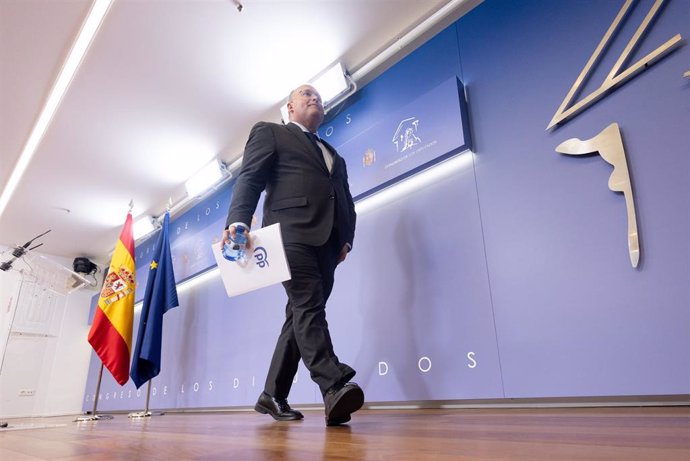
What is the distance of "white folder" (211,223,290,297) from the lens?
121cm

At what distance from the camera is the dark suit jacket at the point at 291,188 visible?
1.36m

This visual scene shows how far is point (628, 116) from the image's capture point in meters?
1.46

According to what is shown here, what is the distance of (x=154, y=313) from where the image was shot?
333cm

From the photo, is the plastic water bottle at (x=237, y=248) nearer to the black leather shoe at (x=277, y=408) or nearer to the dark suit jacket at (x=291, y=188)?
the dark suit jacket at (x=291, y=188)

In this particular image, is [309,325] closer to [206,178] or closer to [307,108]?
[307,108]

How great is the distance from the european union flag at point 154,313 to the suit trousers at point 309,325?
2126 millimetres

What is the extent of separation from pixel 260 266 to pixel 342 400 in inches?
17.4

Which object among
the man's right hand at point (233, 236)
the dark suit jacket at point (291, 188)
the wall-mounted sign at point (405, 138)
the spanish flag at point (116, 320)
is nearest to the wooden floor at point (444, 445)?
the man's right hand at point (233, 236)

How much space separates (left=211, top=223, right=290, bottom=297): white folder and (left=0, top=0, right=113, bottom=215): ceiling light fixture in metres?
1.75

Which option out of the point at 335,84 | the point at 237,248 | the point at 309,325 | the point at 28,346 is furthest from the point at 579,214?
the point at 28,346

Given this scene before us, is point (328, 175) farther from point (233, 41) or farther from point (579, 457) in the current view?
point (233, 41)

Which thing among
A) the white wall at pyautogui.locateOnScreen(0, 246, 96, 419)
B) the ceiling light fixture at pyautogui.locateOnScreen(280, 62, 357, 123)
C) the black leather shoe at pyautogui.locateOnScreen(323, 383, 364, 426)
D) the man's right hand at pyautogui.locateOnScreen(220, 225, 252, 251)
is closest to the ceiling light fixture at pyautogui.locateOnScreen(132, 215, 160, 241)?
the white wall at pyautogui.locateOnScreen(0, 246, 96, 419)

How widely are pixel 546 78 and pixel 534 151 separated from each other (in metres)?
0.31

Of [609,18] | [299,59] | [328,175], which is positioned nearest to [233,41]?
[299,59]
